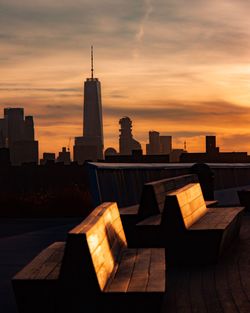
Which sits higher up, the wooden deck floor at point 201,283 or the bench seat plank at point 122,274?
the bench seat plank at point 122,274

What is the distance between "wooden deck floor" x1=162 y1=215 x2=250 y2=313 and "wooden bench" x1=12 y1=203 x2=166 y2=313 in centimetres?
52

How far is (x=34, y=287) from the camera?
289 inches

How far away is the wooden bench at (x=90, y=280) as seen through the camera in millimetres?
6812

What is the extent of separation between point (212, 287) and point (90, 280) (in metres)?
2.58

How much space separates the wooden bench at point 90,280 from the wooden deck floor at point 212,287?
0.52 meters

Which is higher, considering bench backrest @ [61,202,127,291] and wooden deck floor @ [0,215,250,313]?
bench backrest @ [61,202,127,291]

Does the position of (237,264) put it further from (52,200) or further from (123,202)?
(52,200)

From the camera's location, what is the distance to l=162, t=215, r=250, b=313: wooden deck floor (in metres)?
7.93

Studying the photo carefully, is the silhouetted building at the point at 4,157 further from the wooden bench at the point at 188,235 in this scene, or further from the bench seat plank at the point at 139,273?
the bench seat plank at the point at 139,273

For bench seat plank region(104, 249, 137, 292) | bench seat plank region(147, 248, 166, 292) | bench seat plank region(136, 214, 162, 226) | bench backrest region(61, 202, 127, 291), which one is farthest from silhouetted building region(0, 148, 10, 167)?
bench backrest region(61, 202, 127, 291)

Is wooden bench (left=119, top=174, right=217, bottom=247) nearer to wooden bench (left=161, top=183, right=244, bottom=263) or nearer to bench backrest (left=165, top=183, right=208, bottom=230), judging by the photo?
bench backrest (left=165, top=183, right=208, bottom=230)

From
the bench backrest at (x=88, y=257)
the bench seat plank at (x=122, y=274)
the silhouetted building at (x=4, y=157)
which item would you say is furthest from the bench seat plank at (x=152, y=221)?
the silhouetted building at (x=4, y=157)

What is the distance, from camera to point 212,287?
29.6 feet

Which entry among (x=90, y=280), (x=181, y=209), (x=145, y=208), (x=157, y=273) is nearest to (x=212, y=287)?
(x=157, y=273)
